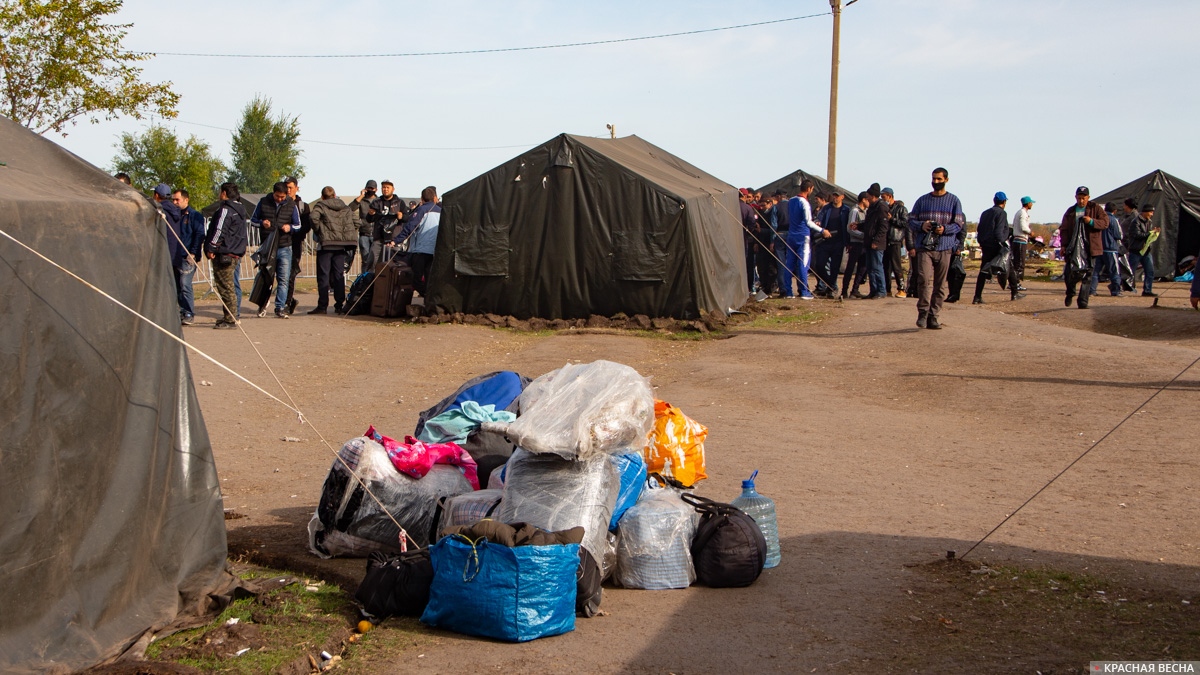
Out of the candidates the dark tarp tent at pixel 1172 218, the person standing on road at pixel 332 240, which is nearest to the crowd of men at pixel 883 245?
the dark tarp tent at pixel 1172 218

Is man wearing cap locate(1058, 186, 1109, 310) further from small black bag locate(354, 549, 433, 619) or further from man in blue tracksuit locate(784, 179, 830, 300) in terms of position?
small black bag locate(354, 549, 433, 619)

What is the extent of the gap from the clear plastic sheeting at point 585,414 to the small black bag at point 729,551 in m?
0.62

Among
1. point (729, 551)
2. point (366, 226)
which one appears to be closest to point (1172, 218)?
point (366, 226)

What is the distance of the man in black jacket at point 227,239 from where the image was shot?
13.7 metres

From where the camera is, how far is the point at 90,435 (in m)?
4.40

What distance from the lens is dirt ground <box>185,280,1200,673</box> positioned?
179 inches

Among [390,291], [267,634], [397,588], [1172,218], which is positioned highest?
[1172,218]

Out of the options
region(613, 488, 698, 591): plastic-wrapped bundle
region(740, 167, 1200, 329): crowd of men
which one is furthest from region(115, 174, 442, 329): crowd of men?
region(613, 488, 698, 591): plastic-wrapped bundle

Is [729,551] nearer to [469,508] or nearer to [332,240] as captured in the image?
[469,508]

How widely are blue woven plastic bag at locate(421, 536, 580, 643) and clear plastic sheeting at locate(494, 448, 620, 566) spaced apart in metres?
0.43

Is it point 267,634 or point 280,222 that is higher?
point 280,222

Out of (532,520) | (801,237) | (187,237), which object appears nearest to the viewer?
(532,520)

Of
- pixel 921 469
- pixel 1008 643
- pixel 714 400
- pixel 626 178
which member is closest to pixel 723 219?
pixel 626 178

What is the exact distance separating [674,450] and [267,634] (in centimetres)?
275
